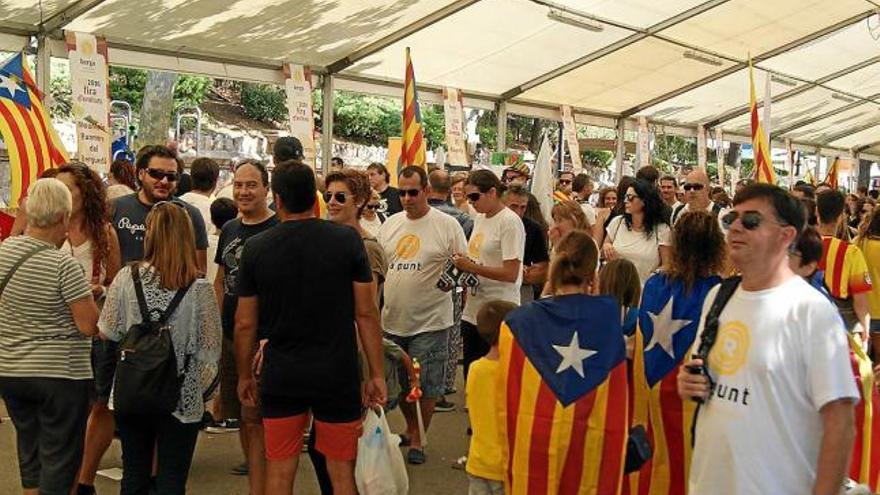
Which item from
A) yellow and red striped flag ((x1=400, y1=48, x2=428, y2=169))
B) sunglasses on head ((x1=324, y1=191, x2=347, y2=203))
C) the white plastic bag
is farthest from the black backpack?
yellow and red striped flag ((x1=400, y1=48, x2=428, y2=169))

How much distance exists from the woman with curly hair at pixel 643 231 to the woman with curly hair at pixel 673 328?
2116 millimetres

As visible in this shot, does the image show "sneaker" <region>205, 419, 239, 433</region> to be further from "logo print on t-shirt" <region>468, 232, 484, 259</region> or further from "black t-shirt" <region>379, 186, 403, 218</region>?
"black t-shirt" <region>379, 186, 403, 218</region>

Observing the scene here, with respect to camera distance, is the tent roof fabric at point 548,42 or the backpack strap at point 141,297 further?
the tent roof fabric at point 548,42

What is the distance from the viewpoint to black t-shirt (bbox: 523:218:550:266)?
23.0ft

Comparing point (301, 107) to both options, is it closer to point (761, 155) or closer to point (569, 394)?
point (761, 155)

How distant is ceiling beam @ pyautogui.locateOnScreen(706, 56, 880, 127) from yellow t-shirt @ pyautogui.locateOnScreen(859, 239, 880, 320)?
42.0 feet

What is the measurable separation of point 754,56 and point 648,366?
12.7 meters

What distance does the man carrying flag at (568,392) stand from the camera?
353 cm

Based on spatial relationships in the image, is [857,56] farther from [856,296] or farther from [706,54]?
[856,296]

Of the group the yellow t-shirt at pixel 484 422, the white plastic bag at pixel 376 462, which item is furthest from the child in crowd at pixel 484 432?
the white plastic bag at pixel 376 462

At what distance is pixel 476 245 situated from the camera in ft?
21.5

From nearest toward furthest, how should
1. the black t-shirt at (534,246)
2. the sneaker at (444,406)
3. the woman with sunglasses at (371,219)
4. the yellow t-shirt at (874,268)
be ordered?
the yellow t-shirt at (874,268) < the black t-shirt at (534,246) < the woman with sunglasses at (371,219) < the sneaker at (444,406)

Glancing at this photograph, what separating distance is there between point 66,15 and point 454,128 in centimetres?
577

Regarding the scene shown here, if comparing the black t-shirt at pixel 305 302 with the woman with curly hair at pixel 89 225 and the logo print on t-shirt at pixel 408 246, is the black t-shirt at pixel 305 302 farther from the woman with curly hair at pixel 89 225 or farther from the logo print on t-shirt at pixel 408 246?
the logo print on t-shirt at pixel 408 246
